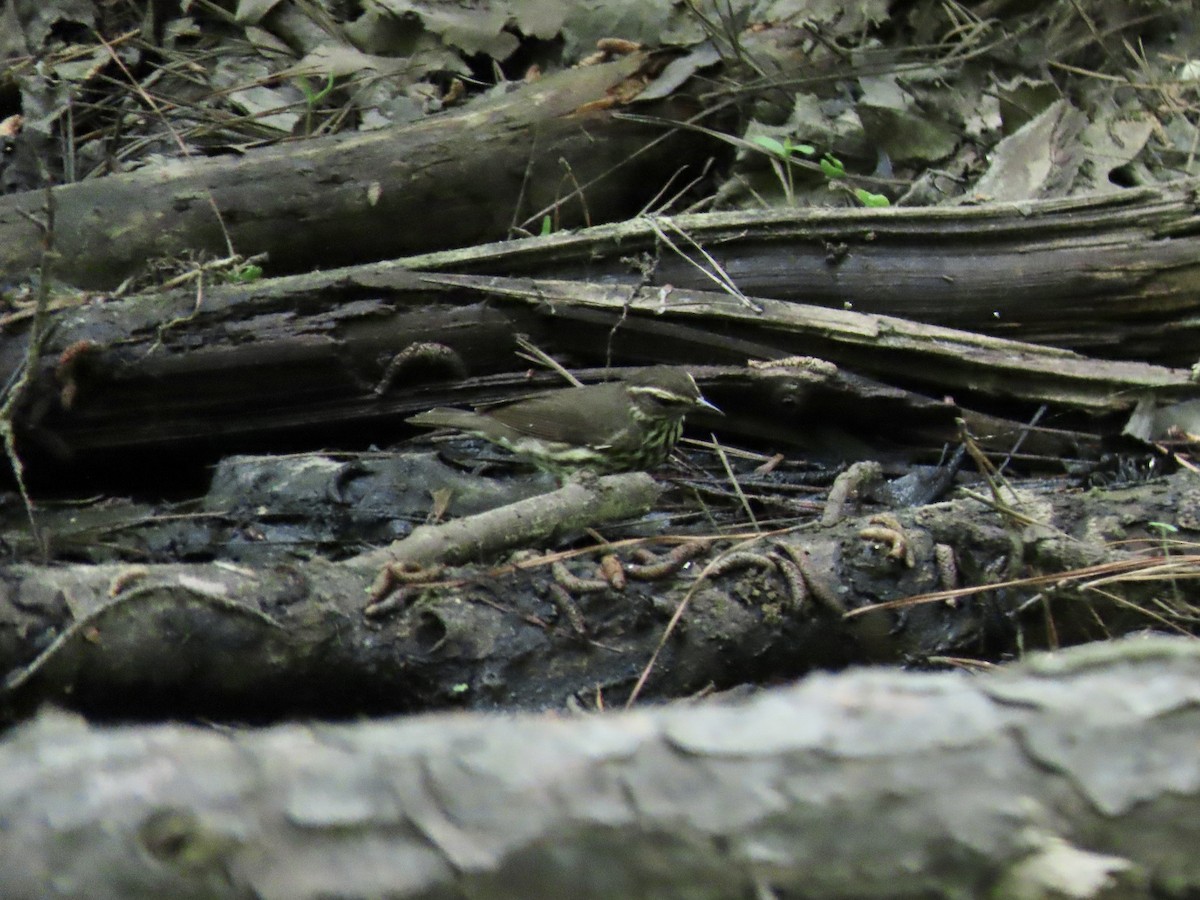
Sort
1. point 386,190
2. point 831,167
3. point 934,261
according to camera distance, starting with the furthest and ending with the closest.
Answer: point 831,167 → point 386,190 → point 934,261

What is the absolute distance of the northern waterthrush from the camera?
3.74 m

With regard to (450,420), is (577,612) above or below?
above

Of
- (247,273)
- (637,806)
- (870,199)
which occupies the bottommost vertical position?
(247,273)

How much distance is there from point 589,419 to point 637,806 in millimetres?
2840

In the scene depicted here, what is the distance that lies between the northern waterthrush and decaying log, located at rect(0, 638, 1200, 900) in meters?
2.68

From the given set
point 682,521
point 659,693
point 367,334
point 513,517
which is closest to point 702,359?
point 682,521

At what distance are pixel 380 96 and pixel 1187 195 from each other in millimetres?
3545

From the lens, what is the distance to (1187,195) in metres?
3.91

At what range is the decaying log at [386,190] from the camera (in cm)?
423

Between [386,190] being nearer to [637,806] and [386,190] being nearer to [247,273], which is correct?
[247,273]

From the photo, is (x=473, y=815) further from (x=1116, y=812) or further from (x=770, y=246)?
(x=770, y=246)

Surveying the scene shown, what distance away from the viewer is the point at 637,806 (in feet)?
3.31

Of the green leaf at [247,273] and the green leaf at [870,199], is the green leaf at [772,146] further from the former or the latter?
the green leaf at [247,273]

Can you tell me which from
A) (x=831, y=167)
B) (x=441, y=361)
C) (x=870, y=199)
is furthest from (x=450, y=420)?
(x=831, y=167)
